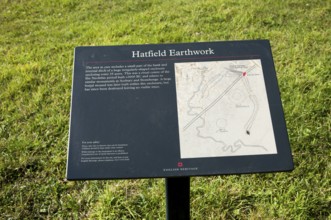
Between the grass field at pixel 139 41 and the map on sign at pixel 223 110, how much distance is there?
1087 millimetres

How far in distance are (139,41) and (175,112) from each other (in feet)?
9.82

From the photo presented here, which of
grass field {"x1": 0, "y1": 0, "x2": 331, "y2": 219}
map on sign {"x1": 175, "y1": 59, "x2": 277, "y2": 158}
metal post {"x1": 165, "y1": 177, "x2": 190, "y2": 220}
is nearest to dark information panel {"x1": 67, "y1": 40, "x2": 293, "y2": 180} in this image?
map on sign {"x1": 175, "y1": 59, "x2": 277, "y2": 158}

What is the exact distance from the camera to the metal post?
212 centimetres

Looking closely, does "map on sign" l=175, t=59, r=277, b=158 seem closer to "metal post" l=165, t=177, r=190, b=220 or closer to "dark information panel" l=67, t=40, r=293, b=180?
"dark information panel" l=67, t=40, r=293, b=180

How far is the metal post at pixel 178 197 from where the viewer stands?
6.94ft

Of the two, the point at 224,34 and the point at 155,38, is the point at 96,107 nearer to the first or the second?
the point at 155,38

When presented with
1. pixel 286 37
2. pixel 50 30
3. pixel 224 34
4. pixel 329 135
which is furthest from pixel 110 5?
pixel 329 135

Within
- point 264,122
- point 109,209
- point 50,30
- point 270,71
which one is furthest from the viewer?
point 50,30

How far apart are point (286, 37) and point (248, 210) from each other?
9.20ft

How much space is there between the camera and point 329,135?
3.56m

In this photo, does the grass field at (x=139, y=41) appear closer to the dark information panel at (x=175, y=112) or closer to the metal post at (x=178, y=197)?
the metal post at (x=178, y=197)

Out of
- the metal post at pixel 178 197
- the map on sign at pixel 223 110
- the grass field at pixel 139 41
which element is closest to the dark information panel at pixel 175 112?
the map on sign at pixel 223 110

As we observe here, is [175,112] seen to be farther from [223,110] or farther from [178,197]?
[178,197]

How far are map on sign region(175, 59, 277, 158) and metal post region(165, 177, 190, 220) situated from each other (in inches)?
8.6
